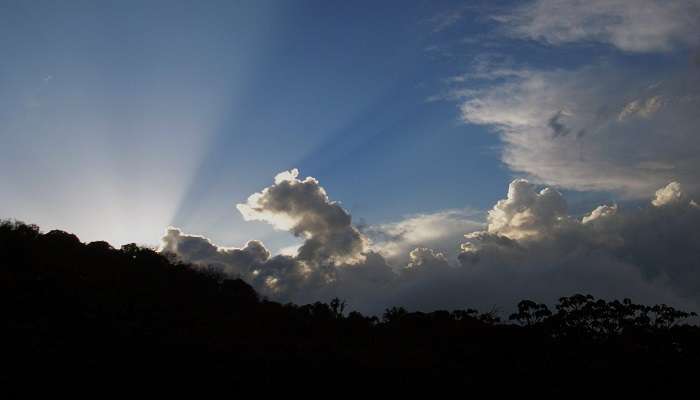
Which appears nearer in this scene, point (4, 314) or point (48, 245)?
point (4, 314)

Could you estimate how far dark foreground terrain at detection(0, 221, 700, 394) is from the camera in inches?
1120

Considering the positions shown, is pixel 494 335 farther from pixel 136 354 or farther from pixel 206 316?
pixel 136 354

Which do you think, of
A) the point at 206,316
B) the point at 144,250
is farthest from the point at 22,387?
the point at 144,250

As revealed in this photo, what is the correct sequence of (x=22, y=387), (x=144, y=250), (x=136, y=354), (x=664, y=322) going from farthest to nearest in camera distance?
1. (x=144, y=250)
2. (x=664, y=322)
3. (x=136, y=354)
4. (x=22, y=387)

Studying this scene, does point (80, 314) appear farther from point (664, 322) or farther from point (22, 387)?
point (664, 322)

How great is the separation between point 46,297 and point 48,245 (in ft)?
64.1

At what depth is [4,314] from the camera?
31422 mm

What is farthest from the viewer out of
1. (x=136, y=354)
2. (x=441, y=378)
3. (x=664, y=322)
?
(x=664, y=322)

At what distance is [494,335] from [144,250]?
146ft

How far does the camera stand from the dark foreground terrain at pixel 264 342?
28.4m

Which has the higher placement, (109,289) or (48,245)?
(48,245)

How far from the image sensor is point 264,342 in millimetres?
39031

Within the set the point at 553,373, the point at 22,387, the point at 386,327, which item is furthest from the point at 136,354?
the point at 386,327

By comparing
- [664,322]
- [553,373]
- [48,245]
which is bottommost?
[553,373]
